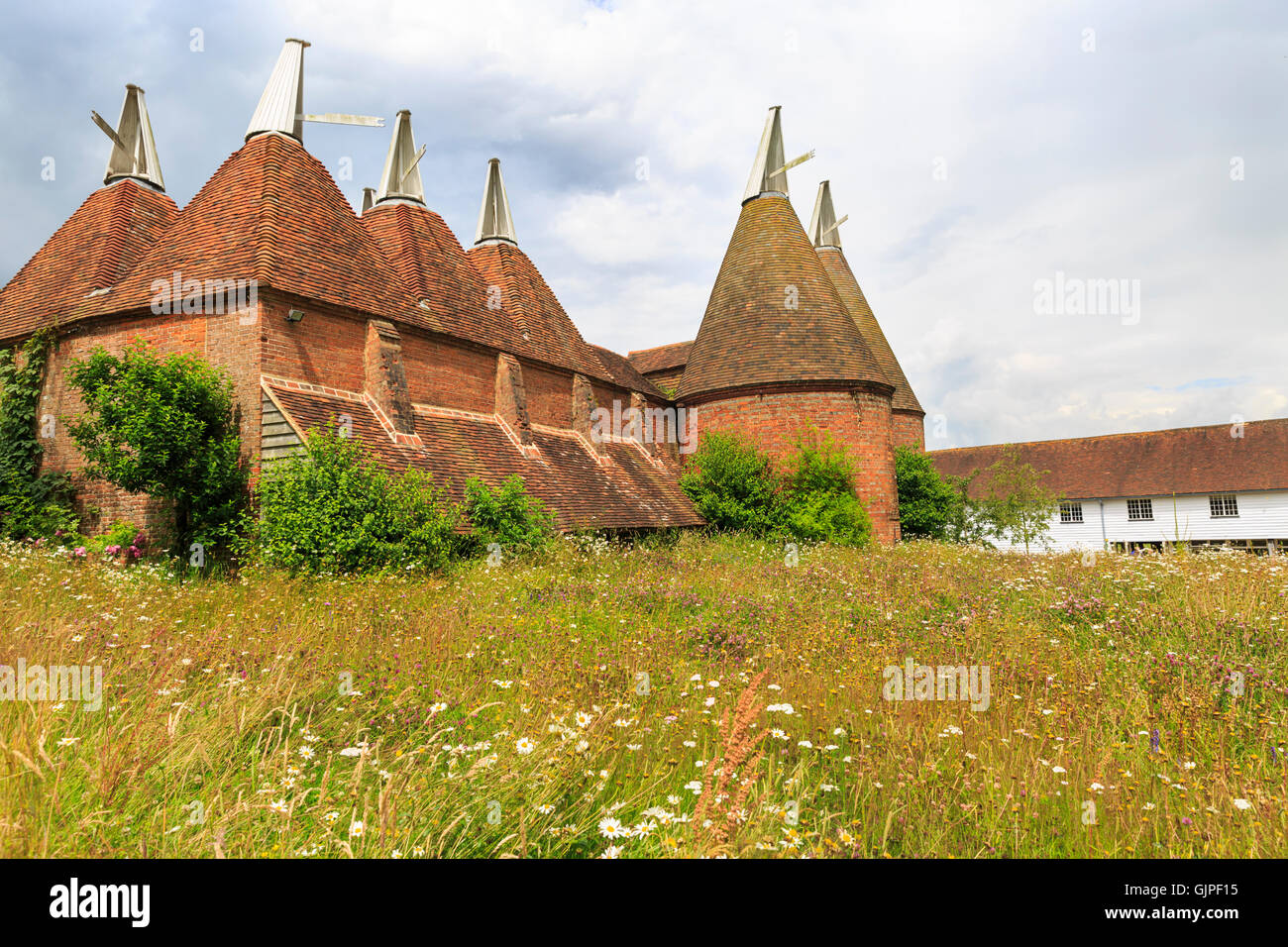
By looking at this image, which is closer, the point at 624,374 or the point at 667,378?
the point at 624,374

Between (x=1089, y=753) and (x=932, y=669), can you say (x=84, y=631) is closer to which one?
(x=932, y=669)

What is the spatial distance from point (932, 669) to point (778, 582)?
4.79 m

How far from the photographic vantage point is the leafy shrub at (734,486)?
18.3 metres

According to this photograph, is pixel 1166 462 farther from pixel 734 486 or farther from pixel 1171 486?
pixel 734 486

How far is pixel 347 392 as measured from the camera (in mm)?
12766

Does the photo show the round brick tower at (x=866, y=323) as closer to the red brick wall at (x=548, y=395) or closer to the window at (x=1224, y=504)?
the red brick wall at (x=548, y=395)

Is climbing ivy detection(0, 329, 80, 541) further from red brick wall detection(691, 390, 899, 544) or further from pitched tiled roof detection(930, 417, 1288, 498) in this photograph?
pitched tiled roof detection(930, 417, 1288, 498)

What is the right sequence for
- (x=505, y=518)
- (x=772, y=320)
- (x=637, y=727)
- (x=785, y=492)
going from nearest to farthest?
(x=637, y=727)
(x=505, y=518)
(x=785, y=492)
(x=772, y=320)

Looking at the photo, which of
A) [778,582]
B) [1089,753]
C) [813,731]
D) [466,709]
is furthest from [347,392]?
[1089,753]

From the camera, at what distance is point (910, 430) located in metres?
26.9

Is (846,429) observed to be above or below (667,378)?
below

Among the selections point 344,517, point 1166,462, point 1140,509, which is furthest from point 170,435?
point 1166,462

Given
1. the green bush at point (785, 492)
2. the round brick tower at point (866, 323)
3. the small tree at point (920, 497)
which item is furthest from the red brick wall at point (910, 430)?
the green bush at point (785, 492)

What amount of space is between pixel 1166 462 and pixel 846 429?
2425 cm
